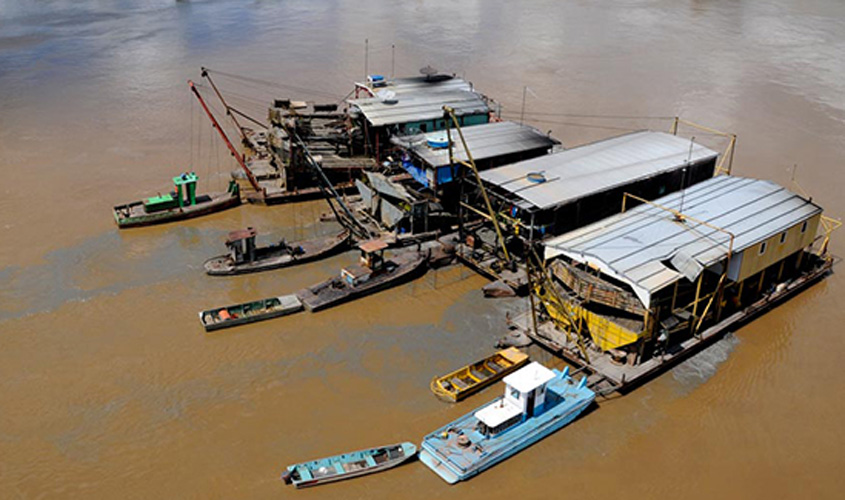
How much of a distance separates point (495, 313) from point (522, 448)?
295 inches

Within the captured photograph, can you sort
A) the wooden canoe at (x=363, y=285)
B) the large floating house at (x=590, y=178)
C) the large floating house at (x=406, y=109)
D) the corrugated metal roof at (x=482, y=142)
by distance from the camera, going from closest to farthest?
the wooden canoe at (x=363, y=285), the large floating house at (x=590, y=178), the corrugated metal roof at (x=482, y=142), the large floating house at (x=406, y=109)

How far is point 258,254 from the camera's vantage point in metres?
30.2

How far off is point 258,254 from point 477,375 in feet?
39.4

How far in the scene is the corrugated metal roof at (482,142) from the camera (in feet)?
108

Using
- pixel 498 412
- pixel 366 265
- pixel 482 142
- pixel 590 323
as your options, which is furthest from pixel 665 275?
pixel 482 142

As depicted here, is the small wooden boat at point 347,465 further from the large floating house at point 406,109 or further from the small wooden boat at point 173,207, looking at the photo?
the large floating house at point 406,109

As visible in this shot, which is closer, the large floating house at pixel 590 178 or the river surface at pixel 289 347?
the river surface at pixel 289 347

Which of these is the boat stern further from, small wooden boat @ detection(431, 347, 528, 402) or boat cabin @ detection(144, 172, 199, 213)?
boat cabin @ detection(144, 172, 199, 213)

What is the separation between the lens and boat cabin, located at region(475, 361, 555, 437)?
2023 centimetres

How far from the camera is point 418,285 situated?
2931 centimetres

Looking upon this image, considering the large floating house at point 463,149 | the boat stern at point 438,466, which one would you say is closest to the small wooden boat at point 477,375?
the boat stern at point 438,466

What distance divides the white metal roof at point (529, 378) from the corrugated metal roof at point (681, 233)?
4.51m

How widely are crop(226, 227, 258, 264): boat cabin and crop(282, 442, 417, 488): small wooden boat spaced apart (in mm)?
12094

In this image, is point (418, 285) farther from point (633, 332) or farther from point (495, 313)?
point (633, 332)
